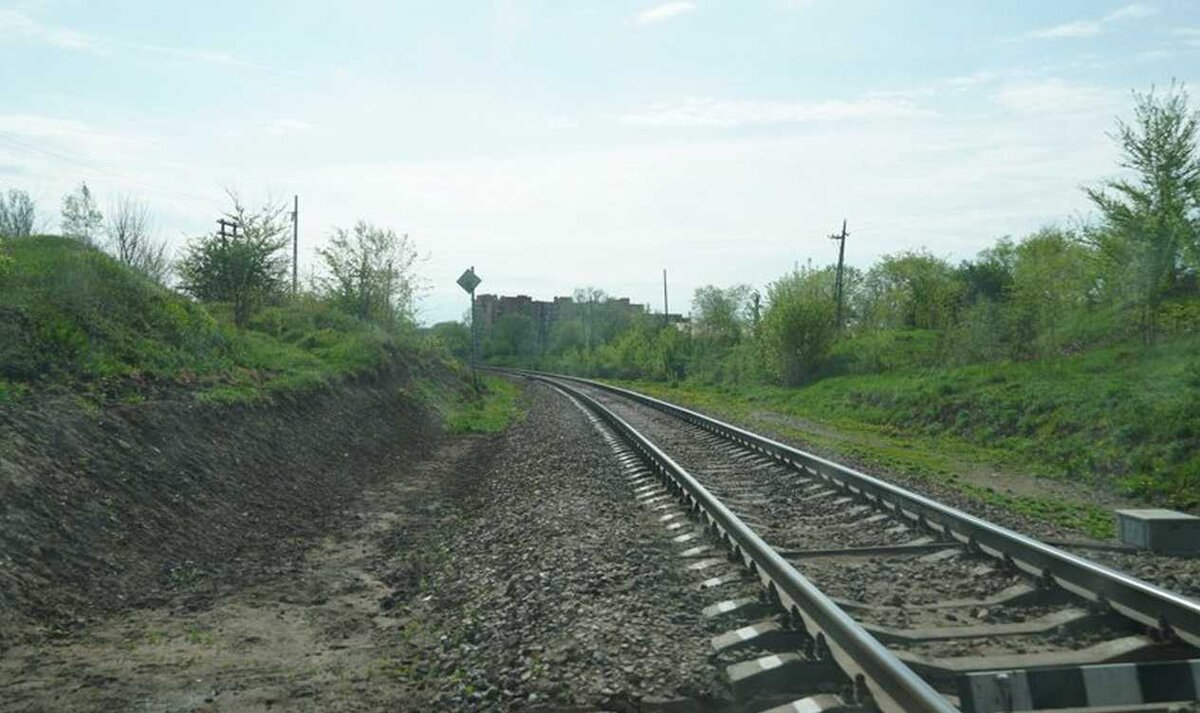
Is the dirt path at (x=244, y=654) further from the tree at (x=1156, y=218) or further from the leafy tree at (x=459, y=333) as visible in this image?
the leafy tree at (x=459, y=333)

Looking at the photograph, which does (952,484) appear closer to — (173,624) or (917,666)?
(917,666)

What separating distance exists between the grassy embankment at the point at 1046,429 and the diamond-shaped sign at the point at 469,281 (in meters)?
13.1

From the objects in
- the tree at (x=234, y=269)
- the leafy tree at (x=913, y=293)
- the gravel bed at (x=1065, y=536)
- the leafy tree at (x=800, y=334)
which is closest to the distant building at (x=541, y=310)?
the leafy tree at (x=913, y=293)

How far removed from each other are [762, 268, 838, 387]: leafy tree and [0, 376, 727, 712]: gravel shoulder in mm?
31179

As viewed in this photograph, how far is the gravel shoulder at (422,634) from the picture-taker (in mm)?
5191

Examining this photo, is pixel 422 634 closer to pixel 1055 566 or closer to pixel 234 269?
pixel 1055 566

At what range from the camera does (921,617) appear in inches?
A: 231

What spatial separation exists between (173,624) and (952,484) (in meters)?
10.00

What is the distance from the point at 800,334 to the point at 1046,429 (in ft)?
76.2

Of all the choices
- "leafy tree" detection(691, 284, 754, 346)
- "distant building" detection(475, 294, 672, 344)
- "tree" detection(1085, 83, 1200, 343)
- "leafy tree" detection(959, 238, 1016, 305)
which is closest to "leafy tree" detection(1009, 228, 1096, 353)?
"tree" detection(1085, 83, 1200, 343)

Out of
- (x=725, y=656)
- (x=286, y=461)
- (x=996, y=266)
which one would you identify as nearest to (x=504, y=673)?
(x=725, y=656)

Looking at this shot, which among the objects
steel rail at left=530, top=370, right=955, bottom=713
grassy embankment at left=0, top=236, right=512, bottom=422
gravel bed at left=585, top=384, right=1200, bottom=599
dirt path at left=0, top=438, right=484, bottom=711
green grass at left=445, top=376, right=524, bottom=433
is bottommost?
dirt path at left=0, top=438, right=484, bottom=711

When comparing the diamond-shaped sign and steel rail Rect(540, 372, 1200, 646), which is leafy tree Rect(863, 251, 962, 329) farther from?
steel rail Rect(540, 372, 1200, 646)

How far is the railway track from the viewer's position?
4328 millimetres
